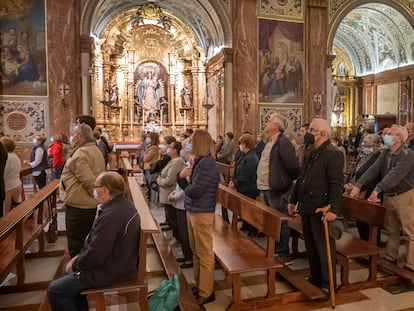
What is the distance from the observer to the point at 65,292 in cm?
287

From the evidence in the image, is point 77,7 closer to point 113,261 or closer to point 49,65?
point 49,65

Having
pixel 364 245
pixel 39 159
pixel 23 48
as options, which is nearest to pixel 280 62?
pixel 23 48

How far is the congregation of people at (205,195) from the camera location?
2902 mm

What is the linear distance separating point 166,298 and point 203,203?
887 millimetres

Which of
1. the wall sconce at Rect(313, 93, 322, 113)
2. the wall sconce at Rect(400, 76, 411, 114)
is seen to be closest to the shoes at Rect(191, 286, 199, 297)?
the wall sconce at Rect(313, 93, 322, 113)

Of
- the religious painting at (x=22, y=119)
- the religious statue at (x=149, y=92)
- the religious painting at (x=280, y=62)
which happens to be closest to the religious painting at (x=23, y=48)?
the religious painting at (x=22, y=119)


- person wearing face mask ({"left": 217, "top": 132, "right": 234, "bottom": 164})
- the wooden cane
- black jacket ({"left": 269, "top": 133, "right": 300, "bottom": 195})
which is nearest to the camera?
the wooden cane

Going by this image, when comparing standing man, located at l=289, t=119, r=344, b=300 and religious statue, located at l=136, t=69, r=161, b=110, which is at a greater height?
religious statue, located at l=136, t=69, r=161, b=110

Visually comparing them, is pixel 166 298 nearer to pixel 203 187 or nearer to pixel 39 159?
pixel 203 187

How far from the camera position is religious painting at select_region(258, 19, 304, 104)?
13281 mm

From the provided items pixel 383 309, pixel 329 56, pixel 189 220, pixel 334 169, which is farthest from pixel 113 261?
pixel 329 56

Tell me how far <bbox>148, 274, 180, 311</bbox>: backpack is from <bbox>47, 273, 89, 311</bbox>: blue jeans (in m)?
0.61

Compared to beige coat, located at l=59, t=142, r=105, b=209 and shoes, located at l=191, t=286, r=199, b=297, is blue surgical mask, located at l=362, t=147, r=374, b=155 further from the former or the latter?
beige coat, located at l=59, t=142, r=105, b=209

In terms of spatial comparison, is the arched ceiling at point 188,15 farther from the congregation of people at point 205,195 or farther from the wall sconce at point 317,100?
the congregation of people at point 205,195
